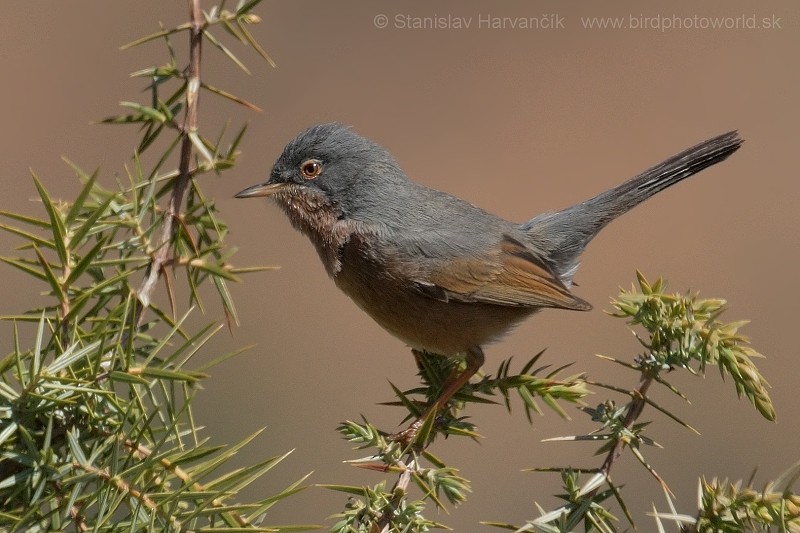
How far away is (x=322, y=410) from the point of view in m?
7.68

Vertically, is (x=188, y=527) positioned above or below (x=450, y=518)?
above

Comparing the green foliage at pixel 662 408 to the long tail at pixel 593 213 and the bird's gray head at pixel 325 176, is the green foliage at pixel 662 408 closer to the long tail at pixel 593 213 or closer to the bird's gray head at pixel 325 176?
the bird's gray head at pixel 325 176

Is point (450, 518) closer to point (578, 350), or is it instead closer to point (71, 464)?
point (578, 350)

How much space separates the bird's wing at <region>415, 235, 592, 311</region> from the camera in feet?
12.8

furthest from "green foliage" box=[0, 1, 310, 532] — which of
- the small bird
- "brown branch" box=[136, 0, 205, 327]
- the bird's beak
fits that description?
the bird's beak

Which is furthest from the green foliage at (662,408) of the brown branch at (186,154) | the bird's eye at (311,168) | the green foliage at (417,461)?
the bird's eye at (311,168)

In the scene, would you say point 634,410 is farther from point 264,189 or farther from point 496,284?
point 264,189

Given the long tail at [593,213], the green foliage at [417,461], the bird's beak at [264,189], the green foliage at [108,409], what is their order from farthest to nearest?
the long tail at [593,213] → the bird's beak at [264,189] → the green foliage at [417,461] → the green foliage at [108,409]

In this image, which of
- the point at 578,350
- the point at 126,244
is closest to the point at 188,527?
the point at 126,244

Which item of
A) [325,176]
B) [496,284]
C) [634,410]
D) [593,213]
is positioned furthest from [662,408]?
[593,213]

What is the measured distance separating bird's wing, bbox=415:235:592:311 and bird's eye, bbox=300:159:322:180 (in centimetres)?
81

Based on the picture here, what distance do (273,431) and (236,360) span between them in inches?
30.1

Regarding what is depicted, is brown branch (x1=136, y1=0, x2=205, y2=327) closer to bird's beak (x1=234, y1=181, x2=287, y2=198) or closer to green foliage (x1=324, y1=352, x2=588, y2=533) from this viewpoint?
green foliage (x1=324, y1=352, x2=588, y2=533)

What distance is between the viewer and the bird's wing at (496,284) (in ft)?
12.8
